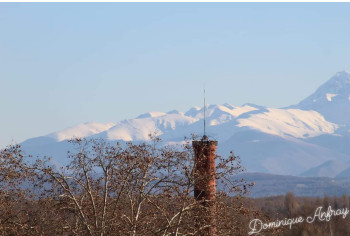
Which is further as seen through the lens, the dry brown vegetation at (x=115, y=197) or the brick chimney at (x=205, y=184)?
the brick chimney at (x=205, y=184)

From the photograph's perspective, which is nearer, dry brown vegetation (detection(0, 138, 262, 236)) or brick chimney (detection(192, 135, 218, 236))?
dry brown vegetation (detection(0, 138, 262, 236))

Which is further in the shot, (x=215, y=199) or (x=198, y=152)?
(x=198, y=152)

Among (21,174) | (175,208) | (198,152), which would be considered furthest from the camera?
(198,152)

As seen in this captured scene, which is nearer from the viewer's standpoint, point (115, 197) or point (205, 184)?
point (205, 184)

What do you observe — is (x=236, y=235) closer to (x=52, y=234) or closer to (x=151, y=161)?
(x=151, y=161)

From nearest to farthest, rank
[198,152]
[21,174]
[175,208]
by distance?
1. [21,174]
2. [175,208]
3. [198,152]

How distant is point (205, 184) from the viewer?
34.5 meters

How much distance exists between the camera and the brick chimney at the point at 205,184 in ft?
109

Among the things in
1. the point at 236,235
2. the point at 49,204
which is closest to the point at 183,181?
the point at 236,235

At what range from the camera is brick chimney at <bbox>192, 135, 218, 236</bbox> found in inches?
1308

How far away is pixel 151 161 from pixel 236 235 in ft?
16.3

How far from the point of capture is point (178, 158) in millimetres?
33906

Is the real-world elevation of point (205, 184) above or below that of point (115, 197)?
above

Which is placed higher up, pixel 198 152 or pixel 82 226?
pixel 198 152
